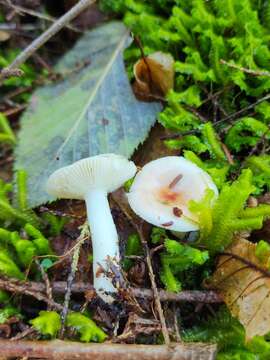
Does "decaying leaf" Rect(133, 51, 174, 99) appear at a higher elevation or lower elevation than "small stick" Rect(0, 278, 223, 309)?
higher

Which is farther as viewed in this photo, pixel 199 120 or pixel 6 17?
pixel 6 17

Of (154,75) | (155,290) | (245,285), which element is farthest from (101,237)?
(154,75)

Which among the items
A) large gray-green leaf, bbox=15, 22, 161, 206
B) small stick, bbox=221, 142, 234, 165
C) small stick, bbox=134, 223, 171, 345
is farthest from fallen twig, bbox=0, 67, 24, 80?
small stick, bbox=221, 142, 234, 165

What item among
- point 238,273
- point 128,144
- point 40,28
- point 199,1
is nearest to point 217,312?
point 238,273

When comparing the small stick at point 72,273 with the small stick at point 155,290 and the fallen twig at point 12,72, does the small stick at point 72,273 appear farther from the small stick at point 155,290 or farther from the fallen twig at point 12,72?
the fallen twig at point 12,72

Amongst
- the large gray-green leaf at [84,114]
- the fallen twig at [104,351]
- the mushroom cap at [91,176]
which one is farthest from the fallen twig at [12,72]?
the fallen twig at [104,351]

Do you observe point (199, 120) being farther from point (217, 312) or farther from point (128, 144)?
point (217, 312)

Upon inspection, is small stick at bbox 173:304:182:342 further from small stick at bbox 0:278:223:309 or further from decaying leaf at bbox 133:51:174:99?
decaying leaf at bbox 133:51:174:99
